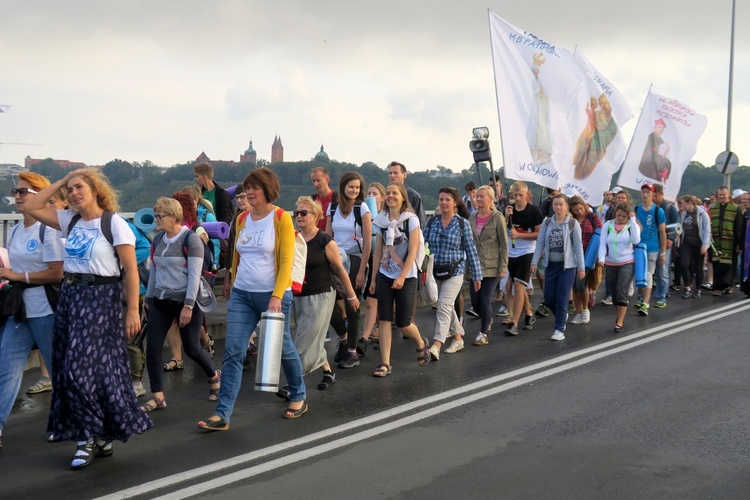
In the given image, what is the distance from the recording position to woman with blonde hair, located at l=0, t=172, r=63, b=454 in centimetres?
572

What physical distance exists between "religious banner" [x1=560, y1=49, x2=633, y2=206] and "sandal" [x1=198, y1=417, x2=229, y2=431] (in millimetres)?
8118

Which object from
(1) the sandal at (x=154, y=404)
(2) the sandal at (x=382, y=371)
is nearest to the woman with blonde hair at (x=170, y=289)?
(1) the sandal at (x=154, y=404)

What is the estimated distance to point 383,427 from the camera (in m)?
6.04

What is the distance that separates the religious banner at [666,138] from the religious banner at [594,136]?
227 cm

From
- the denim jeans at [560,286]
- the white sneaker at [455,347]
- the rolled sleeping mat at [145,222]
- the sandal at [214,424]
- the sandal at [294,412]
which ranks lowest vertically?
the white sneaker at [455,347]

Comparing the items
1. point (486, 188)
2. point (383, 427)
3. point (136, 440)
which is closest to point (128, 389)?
point (136, 440)

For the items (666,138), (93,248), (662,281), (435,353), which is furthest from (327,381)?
(666,138)

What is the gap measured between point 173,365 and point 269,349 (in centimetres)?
245

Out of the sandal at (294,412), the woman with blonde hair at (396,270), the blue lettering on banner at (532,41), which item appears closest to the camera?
the sandal at (294,412)

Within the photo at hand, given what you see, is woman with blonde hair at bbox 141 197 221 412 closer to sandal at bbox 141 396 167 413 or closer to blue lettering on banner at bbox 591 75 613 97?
sandal at bbox 141 396 167 413

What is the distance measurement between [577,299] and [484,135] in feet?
9.16

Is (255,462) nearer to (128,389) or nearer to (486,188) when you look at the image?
(128,389)

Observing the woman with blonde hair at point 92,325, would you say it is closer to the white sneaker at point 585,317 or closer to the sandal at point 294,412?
the sandal at point 294,412

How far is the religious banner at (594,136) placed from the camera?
520 inches
